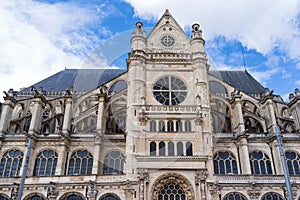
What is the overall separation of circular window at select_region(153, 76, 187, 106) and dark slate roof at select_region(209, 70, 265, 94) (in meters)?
12.2

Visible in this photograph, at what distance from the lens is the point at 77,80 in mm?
43969

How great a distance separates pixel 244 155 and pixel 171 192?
7.81m

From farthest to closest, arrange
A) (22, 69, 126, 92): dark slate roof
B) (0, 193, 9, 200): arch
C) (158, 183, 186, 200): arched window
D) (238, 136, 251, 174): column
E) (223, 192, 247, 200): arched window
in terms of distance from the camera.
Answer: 1. (22, 69, 126, 92): dark slate roof
2. (238, 136, 251, 174): column
3. (0, 193, 9, 200): arch
4. (223, 192, 247, 200): arched window
5. (158, 183, 186, 200): arched window

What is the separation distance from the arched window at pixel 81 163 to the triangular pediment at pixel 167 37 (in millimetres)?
13090

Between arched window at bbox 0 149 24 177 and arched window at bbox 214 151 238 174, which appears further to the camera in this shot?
arched window at bbox 214 151 238 174

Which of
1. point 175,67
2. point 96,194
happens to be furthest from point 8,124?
point 175,67

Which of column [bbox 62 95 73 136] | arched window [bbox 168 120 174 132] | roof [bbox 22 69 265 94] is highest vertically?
roof [bbox 22 69 265 94]

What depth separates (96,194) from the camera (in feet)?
80.0

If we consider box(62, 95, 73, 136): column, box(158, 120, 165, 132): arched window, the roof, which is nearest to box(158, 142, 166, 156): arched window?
box(158, 120, 165, 132): arched window

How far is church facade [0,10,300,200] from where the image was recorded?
2469cm

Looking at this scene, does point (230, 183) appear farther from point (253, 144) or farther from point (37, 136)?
point (37, 136)

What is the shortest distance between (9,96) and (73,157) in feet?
31.1

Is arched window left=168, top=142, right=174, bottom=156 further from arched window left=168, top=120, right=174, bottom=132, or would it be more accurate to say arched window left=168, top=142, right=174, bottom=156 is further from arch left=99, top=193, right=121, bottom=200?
arch left=99, top=193, right=121, bottom=200

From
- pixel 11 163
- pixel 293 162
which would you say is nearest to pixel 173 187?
pixel 293 162
